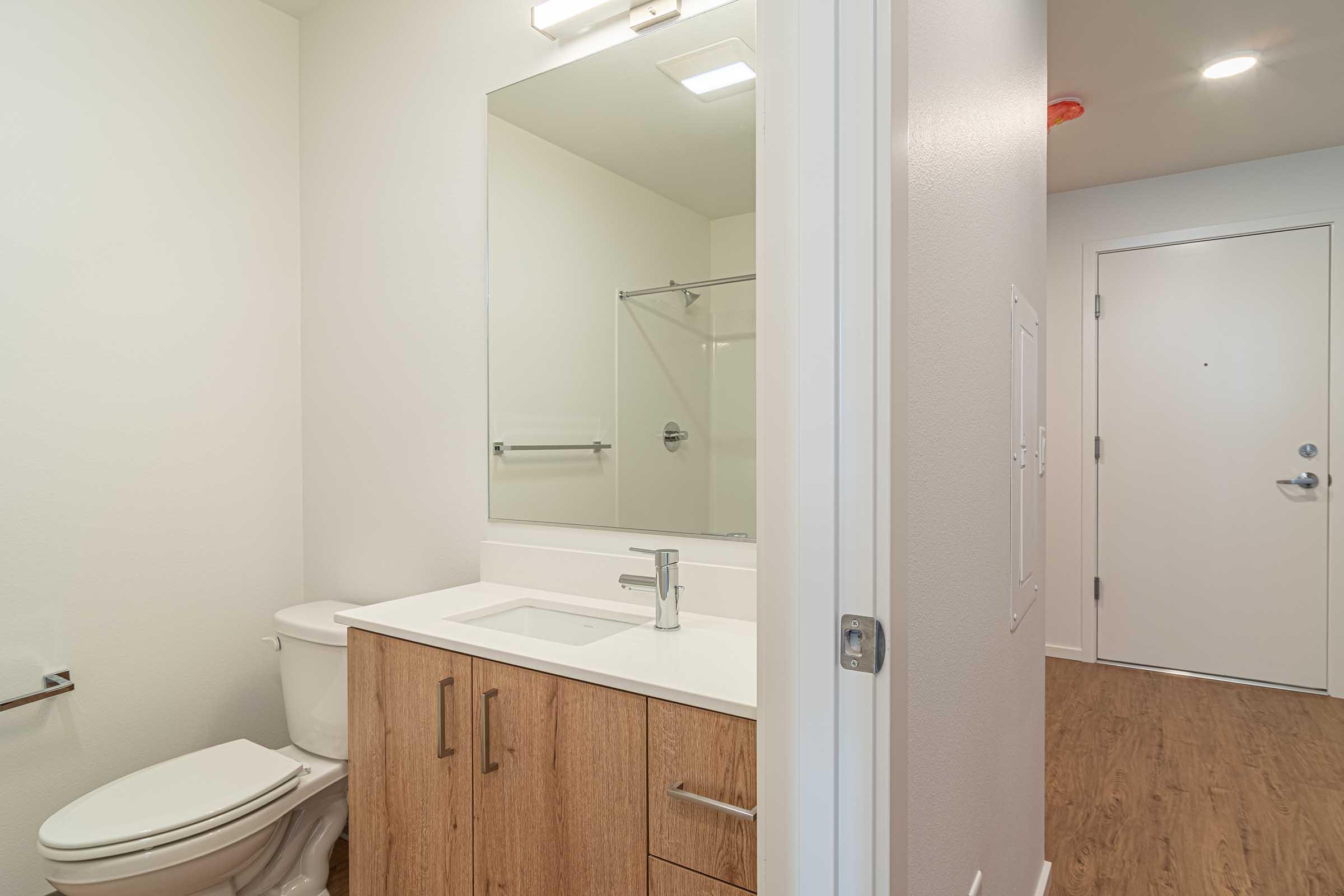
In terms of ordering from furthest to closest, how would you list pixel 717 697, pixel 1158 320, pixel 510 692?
1. pixel 1158 320
2. pixel 510 692
3. pixel 717 697

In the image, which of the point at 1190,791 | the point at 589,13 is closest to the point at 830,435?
the point at 589,13

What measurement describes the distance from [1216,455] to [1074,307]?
39.4 inches

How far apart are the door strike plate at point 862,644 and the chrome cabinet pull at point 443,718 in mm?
898

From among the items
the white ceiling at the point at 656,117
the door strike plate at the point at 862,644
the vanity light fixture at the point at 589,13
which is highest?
the vanity light fixture at the point at 589,13

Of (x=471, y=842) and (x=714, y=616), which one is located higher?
(x=714, y=616)

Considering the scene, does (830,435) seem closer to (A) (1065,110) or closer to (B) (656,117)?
(B) (656,117)

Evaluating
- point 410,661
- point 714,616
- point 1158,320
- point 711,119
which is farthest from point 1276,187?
point 410,661

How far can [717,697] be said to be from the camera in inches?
40.8

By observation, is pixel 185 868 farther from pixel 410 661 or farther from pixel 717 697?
pixel 717 697

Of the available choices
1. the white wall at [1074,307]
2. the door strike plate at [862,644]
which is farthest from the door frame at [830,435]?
the white wall at [1074,307]

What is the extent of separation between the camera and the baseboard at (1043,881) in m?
1.79

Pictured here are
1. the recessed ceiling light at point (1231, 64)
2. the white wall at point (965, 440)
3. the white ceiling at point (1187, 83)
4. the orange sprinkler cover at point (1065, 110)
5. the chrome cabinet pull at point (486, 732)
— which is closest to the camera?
the white wall at point (965, 440)

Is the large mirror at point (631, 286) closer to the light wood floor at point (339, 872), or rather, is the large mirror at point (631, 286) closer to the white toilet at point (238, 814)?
the white toilet at point (238, 814)

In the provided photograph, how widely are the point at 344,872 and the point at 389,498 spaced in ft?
3.47
